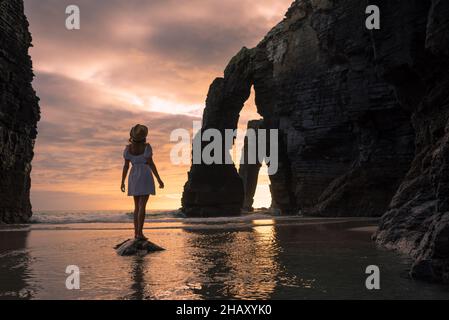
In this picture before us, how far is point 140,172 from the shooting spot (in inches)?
280

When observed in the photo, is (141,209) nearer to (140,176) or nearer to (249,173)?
(140,176)

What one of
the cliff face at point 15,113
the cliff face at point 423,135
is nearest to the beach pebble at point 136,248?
the cliff face at point 423,135

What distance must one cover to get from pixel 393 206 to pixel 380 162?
1917cm

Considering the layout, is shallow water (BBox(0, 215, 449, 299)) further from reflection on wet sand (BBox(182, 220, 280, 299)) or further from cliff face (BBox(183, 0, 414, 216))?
cliff face (BBox(183, 0, 414, 216))

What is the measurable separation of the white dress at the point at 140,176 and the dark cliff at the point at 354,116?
4304mm

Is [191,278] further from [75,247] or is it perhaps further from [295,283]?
[75,247]

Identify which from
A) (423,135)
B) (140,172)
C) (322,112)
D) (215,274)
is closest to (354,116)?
(322,112)

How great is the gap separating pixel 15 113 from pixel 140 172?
71.8ft

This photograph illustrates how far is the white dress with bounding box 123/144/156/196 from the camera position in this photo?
7094 mm

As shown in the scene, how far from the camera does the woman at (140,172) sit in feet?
23.3

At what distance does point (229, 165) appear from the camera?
48.9 m

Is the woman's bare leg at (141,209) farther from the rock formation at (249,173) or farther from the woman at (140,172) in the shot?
the rock formation at (249,173)

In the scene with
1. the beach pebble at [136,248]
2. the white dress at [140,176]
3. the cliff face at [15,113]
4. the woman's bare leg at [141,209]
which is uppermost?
the cliff face at [15,113]

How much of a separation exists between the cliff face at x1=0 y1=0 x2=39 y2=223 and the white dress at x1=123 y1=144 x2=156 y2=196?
19.6 m
